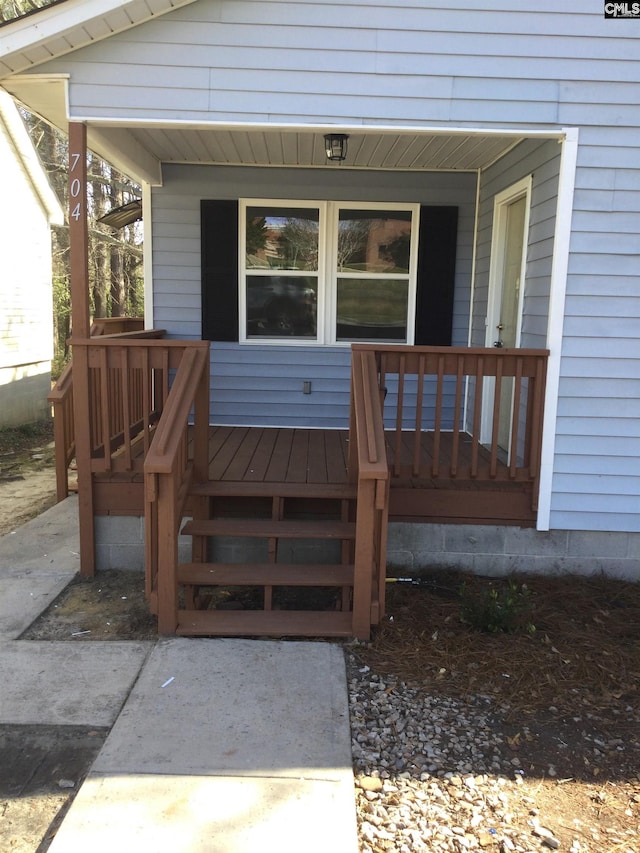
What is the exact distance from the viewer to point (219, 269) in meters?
5.89

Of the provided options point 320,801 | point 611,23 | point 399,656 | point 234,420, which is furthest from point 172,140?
point 320,801

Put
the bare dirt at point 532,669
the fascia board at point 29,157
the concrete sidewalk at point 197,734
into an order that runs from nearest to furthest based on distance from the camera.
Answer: the concrete sidewalk at point 197,734 → the bare dirt at point 532,669 → the fascia board at point 29,157

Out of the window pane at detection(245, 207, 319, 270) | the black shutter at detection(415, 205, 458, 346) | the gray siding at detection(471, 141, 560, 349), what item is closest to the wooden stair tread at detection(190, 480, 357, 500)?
the gray siding at detection(471, 141, 560, 349)

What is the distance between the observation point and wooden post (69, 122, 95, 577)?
3838 millimetres

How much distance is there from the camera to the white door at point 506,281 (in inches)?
194

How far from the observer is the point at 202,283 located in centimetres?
593

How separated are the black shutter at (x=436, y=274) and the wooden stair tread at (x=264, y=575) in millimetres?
2845

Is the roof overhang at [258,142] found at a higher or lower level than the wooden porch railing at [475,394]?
higher

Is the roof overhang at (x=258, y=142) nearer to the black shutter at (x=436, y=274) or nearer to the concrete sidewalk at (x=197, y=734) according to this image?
the black shutter at (x=436, y=274)

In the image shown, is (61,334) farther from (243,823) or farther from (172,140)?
(243,823)

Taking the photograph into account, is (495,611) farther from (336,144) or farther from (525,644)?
(336,144)

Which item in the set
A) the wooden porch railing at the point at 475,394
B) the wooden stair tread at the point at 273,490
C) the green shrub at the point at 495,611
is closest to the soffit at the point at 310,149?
the wooden porch railing at the point at 475,394

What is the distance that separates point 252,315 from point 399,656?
11.9ft

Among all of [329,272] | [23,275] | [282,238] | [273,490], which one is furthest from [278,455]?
[23,275]
